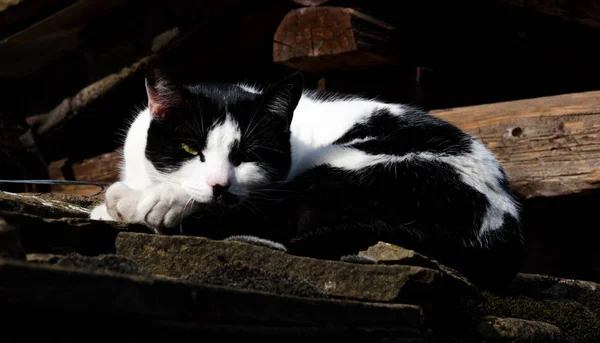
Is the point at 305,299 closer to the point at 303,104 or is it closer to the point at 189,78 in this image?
the point at 303,104

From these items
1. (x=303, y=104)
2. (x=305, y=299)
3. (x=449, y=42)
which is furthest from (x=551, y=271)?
(x=305, y=299)

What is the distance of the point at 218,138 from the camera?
102 inches

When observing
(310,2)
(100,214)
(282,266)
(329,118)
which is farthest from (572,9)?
(100,214)

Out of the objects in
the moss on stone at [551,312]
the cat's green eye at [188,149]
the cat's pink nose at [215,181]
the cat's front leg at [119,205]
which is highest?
the cat's green eye at [188,149]

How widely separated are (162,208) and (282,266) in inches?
20.5

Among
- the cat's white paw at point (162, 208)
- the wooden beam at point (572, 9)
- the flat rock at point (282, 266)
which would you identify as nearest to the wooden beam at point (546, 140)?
the wooden beam at point (572, 9)

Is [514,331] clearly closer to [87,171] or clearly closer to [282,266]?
[282,266]

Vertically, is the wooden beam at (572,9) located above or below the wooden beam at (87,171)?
above

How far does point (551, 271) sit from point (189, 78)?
2639 mm

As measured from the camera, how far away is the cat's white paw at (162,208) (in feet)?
7.72

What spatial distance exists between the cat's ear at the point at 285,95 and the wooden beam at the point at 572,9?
166cm

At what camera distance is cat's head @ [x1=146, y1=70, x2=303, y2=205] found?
2502mm

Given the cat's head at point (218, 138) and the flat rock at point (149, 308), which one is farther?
the cat's head at point (218, 138)

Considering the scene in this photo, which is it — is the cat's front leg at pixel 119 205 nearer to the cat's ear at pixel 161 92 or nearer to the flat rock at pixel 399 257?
the cat's ear at pixel 161 92
